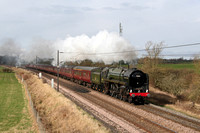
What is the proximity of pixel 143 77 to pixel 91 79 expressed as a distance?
11031mm

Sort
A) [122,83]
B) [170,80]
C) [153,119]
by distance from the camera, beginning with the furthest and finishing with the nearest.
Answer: [170,80] → [122,83] → [153,119]

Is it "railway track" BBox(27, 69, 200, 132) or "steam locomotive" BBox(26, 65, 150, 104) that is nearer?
"railway track" BBox(27, 69, 200, 132)

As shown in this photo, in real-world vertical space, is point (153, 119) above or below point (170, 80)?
below

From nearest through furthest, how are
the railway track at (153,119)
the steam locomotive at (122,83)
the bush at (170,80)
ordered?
the railway track at (153,119) → the steam locomotive at (122,83) → the bush at (170,80)

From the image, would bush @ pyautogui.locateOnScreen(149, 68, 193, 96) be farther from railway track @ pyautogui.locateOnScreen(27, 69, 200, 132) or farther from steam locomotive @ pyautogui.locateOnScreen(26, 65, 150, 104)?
railway track @ pyautogui.locateOnScreen(27, 69, 200, 132)

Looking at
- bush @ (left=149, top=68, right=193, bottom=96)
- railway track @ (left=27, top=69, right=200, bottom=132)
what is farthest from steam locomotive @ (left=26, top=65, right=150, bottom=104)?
bush @ (left=149, top=68, right=193, bottom=96)

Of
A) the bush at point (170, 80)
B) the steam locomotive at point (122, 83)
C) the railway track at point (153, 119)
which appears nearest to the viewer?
the railway track at point (153, 119)

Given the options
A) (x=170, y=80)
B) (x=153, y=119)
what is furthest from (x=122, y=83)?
(x=170, y=80)

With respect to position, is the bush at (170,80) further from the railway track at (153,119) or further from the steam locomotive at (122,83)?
the railway track at (153,119)

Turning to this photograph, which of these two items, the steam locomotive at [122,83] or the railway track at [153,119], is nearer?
the railway track at [153,119]

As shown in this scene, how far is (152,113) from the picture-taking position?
49.1ft

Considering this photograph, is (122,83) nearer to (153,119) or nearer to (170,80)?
(153,119)

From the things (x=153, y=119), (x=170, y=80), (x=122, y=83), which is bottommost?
(x=153, y=119)

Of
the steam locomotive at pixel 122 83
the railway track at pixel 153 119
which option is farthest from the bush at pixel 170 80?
the railway track at pixel 153 119
